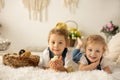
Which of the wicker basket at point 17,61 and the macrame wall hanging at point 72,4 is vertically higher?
the macrame wall hanging at point 72,4

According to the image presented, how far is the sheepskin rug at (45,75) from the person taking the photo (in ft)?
4.05

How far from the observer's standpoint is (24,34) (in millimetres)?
3529

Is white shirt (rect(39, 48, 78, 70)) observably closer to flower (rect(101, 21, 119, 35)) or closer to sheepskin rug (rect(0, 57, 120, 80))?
sheepskin rug (rect(0, 57, 120, 80))

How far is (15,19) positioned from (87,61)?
2.16 metres

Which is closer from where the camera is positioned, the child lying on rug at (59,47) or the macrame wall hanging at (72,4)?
the child lying on rug at (59,47)

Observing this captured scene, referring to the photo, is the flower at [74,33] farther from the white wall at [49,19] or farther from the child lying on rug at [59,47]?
the child lying on rug at [59,47]

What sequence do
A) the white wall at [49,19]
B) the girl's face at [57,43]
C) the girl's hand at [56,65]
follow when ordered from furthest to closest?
the white wall at [49,19], the girl's face at [57,43], the girl's hand at [56,65]

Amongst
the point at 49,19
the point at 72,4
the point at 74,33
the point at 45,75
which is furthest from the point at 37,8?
the point at 45,75

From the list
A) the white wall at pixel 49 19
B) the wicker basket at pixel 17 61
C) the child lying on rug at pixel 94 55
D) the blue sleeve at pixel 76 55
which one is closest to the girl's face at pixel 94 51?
the child lying on rug at pixel 94 55

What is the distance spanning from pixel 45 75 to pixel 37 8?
7.43 ft

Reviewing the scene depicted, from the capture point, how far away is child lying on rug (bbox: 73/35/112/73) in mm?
1461

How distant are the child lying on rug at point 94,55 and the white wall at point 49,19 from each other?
1888mm

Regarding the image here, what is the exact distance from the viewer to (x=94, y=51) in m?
1.46

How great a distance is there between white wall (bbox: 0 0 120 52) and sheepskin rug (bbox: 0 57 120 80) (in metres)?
2.06
